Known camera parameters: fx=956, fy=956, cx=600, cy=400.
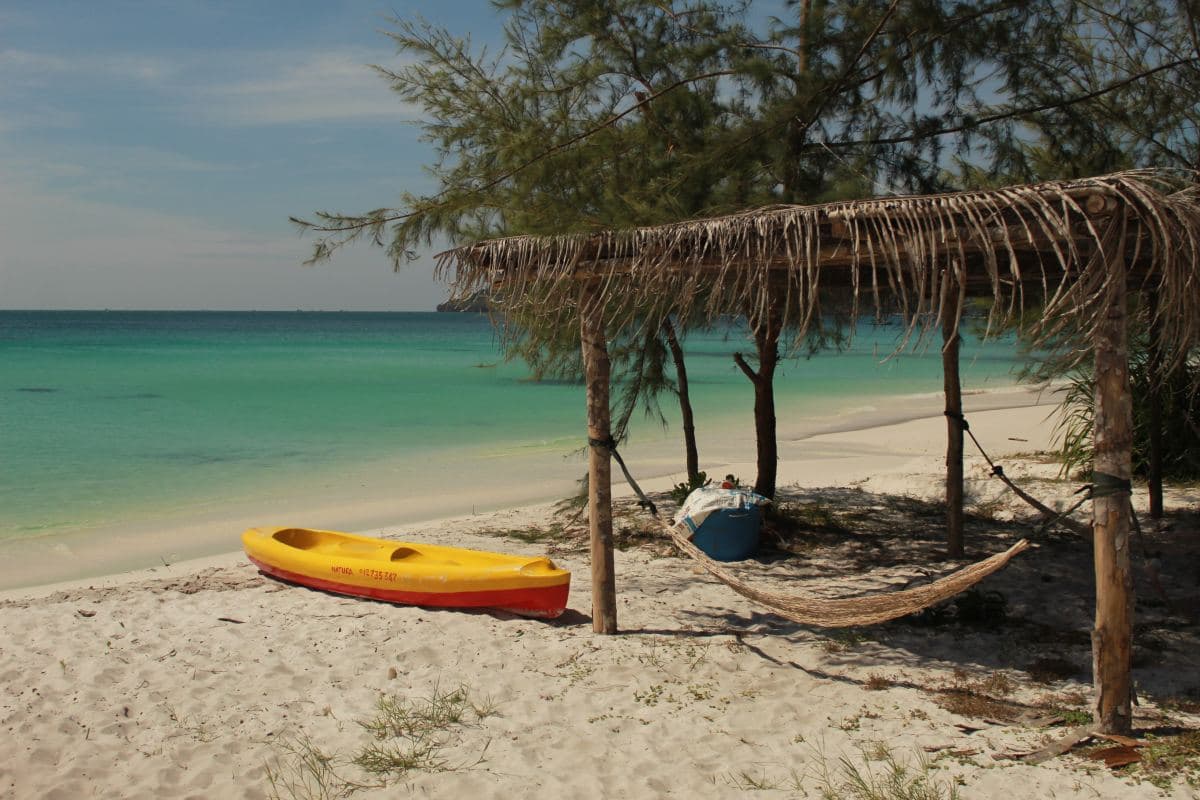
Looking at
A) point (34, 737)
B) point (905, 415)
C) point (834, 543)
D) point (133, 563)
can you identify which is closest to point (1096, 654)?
point (834, 543)

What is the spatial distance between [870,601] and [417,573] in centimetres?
241

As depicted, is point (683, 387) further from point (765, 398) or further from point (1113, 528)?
point (1113, 528)

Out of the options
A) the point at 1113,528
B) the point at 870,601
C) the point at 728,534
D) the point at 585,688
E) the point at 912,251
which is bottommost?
the point at 585,688

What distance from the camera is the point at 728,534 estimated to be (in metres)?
6.02

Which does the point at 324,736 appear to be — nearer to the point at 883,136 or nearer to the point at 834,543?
the point at 834,543

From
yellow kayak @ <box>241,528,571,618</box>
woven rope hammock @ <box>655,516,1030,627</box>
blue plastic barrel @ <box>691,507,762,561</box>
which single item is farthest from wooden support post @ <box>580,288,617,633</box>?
blue plastic barrel @ <box>691,507,762,561</box>

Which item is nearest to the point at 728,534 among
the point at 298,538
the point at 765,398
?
the point at 765,398

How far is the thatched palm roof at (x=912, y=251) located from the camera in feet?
9.92

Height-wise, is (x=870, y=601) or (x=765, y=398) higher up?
(x=765, y=398)

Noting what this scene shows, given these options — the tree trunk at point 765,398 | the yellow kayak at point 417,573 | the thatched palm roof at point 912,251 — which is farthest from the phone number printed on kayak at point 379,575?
the tree trunk at point 765,398

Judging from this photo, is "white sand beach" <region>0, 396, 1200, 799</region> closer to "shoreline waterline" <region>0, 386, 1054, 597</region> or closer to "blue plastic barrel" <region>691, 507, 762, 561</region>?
"blue plastic barrel" <region>691, 507, 762, 561</region>

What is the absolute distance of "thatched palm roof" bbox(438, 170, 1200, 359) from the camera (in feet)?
9.92

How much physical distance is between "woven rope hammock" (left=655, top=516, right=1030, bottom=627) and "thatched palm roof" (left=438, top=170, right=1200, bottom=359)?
2.98 feet

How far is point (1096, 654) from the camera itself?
10.5ft
